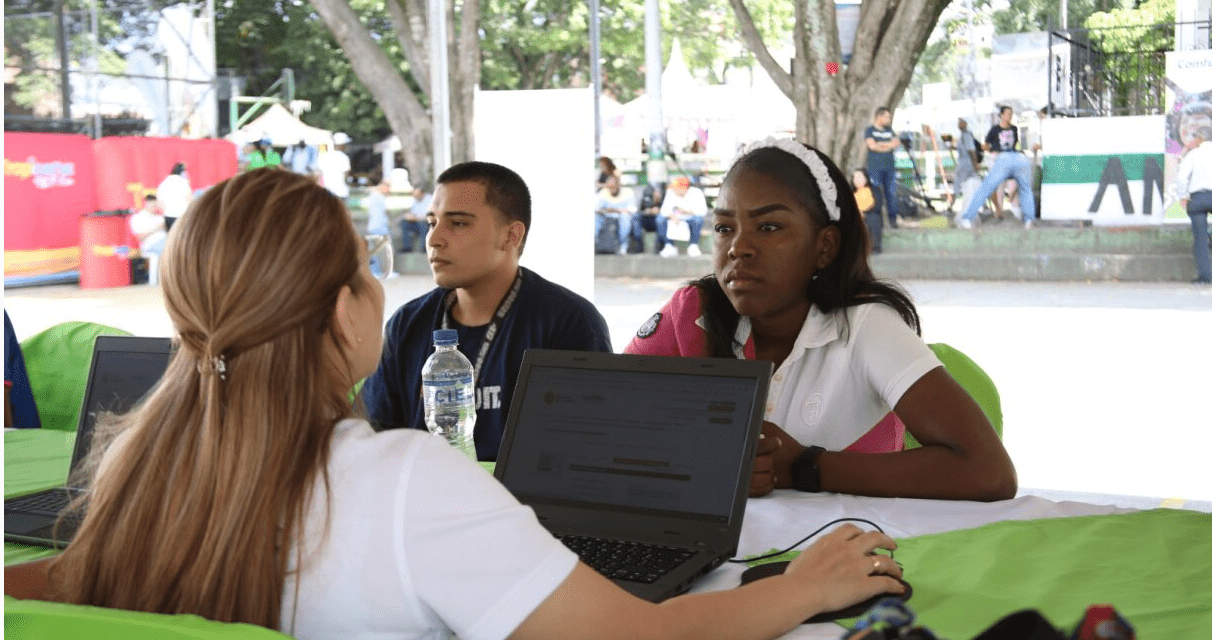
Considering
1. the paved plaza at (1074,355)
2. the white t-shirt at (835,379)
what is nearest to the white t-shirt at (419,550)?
the white t-shirt at (835,379)

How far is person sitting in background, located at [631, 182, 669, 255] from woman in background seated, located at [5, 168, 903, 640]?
1292cm

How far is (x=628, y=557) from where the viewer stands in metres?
1.51

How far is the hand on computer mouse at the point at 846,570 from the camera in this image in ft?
4.23

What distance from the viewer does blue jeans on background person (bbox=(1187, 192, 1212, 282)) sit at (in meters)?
10.9

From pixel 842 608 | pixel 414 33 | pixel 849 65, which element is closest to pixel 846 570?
pixel 842 608

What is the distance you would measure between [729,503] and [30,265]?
12616 mm

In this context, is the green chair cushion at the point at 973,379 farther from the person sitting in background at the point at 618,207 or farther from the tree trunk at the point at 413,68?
the person sitting in background at the point at 618,207

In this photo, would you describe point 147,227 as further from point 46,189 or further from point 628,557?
point 628,557

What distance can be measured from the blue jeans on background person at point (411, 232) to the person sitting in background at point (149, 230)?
2.88 meters

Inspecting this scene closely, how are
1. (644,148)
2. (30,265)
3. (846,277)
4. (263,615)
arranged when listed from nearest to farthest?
(263,615)
(846,277)
(30,265)
(644,148)

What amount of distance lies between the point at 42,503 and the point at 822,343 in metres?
1.35

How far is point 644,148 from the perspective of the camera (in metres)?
18.0

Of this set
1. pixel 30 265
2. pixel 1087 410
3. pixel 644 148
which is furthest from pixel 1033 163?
pixel 30 265

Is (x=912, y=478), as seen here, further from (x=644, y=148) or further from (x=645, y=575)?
(x=644, y=148)
